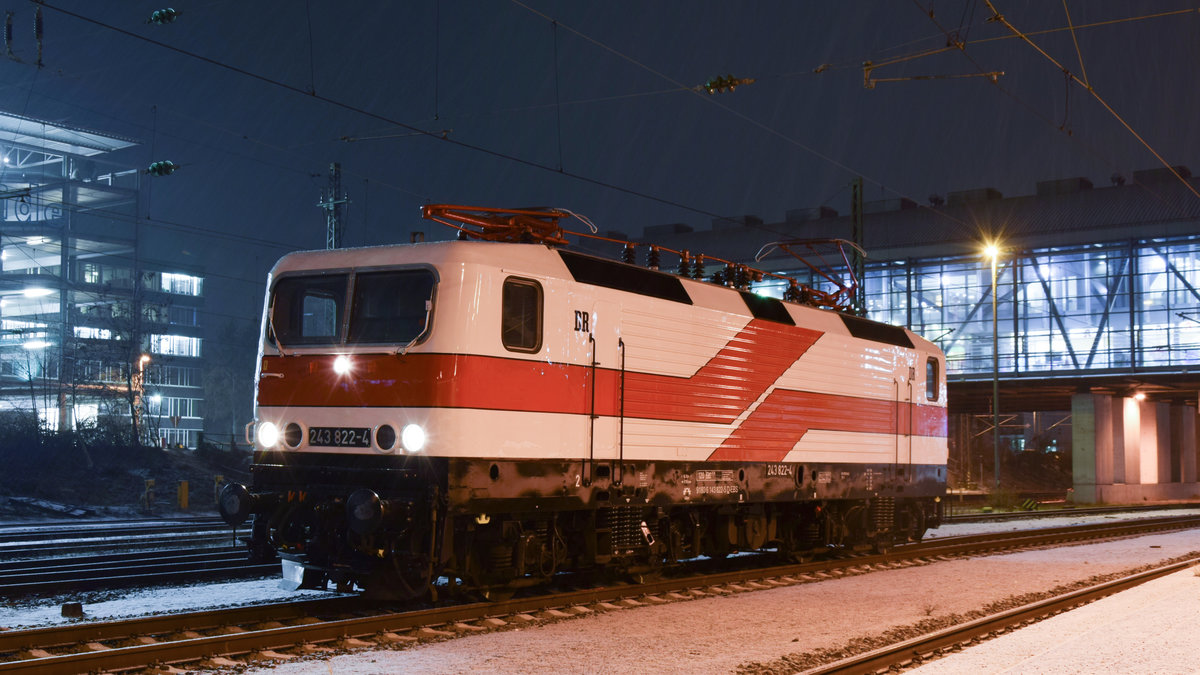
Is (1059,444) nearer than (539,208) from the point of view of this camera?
No

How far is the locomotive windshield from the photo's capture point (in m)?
12.4

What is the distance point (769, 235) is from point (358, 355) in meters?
56.3

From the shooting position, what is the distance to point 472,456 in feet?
39.4

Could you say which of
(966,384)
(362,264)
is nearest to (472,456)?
(362,264)

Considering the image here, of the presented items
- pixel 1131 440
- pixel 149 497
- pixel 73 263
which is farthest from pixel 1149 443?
pixel 73 263

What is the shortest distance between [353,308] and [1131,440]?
49.6 metres

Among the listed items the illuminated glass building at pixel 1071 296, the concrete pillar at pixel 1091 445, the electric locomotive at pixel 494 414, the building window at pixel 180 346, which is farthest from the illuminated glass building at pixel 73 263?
the electric locomotive at pixel 494 414

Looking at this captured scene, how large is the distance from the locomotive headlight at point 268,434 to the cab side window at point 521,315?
2.84 meters

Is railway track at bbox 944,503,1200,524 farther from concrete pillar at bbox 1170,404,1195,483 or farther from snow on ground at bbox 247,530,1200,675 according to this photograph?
concrete pillar at bbox 1170,404,1195,483

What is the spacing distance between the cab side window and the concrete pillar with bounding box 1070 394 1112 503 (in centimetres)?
4448

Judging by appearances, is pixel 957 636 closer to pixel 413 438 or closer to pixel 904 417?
pixel 413 438

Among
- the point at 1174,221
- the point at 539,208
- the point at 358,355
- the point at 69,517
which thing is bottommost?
the point at 69,517

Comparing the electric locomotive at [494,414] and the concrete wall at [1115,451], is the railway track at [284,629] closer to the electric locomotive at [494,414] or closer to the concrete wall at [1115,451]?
the electric locomotive at [494,414]

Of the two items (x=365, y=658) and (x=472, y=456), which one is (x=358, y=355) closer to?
(x=472, y=456)
